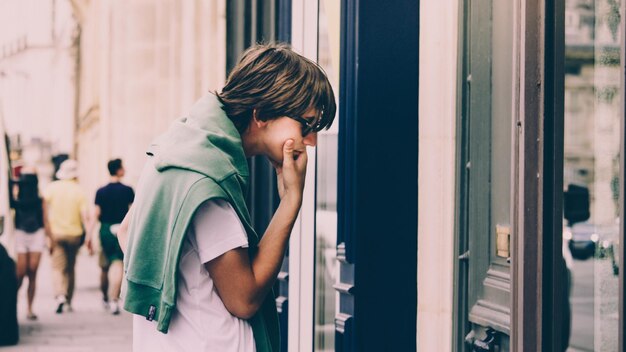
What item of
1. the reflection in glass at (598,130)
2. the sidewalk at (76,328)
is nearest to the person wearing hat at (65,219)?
the sidewalk at (76,328)

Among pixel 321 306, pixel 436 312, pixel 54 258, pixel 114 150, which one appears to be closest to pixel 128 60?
pixel 114 150

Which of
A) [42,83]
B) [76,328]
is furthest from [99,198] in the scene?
[42,83]

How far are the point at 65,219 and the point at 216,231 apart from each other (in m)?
10.8

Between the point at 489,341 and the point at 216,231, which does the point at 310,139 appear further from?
the point at 489,341

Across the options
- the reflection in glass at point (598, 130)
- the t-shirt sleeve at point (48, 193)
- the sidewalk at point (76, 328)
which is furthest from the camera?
the t-shirt sleeve at point (48, 193)

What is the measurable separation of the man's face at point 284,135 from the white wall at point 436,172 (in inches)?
64.2

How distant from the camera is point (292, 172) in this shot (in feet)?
8.75

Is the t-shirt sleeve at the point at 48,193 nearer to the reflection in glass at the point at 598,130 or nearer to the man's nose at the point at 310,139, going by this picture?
the reflection in glass at the point at 598,130

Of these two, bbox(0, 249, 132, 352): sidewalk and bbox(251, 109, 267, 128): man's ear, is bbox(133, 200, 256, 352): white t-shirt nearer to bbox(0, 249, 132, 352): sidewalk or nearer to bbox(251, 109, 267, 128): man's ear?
bbox(251, 109, 267, 128): man's ear

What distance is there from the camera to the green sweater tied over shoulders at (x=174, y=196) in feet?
8.13

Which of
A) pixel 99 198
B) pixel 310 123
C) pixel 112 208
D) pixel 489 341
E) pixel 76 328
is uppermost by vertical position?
pixel 310 123

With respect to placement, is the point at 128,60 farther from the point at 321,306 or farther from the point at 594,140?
the point at 594,140

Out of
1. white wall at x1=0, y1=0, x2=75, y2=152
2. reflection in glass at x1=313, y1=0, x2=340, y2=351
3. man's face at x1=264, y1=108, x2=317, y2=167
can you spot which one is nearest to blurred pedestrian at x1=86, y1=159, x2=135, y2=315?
reflection in glass at x1=313, y1=0, x2=340, y2=351

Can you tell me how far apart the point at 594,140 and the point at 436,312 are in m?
1.35
